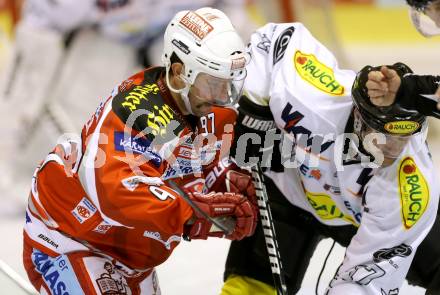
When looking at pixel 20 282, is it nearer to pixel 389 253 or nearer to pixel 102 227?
pixel 102 227

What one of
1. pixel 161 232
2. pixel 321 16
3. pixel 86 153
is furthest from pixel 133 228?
pixel 321 16

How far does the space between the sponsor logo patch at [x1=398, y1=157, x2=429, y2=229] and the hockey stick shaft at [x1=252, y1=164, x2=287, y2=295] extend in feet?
1.52

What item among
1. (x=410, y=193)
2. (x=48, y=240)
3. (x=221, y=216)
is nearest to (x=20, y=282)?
(x=48, y=240)

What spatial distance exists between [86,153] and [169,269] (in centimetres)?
114

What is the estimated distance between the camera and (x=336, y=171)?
7.95 ft

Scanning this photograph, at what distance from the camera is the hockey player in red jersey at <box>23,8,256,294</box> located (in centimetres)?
218

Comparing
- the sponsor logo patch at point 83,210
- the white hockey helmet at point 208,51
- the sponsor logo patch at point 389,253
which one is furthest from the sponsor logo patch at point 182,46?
the sponsor logo patch at point 389,253

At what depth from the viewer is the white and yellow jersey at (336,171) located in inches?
89.5

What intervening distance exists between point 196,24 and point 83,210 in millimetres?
550

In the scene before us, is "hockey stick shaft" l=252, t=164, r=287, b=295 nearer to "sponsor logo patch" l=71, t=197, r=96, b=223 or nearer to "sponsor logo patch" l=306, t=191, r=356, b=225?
"sponsor logo patch" l=306, t=191, r=356, b=225

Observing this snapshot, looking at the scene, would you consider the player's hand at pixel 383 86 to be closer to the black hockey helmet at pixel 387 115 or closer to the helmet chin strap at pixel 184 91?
the black hockey helmet at pixel 387 115

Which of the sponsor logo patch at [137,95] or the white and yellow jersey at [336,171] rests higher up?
the sponsor logo patch at [137,95]

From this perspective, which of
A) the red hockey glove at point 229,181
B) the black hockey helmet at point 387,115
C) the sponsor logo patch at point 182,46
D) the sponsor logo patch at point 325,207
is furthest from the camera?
the red hockey glove at point 229,181

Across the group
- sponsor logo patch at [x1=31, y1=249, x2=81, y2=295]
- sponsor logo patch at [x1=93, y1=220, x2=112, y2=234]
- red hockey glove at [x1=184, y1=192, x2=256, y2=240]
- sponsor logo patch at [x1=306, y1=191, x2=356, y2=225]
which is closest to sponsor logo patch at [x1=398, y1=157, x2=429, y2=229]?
sponsor logo patch at [x1=306, y1=191, x2=356, y2=225]
